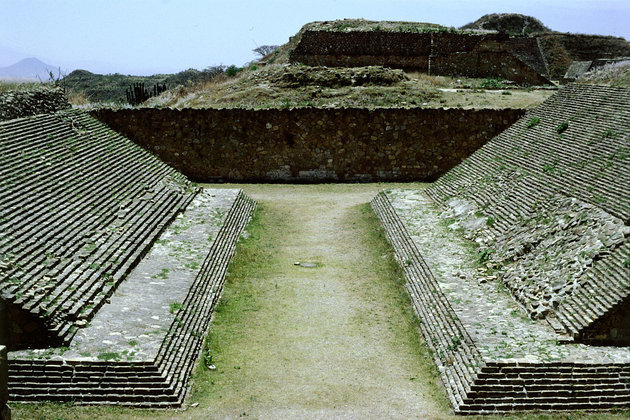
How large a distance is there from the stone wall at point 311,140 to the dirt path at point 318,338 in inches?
209

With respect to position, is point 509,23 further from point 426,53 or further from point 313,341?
point 313,341

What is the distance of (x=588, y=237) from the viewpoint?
9.86 meters

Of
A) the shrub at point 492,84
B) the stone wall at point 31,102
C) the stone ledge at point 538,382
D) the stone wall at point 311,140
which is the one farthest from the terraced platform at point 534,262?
the shrub at point 492,84

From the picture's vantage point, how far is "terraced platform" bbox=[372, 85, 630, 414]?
784 cm

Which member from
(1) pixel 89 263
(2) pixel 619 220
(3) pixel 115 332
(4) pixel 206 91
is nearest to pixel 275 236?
(1) pixel 89 263

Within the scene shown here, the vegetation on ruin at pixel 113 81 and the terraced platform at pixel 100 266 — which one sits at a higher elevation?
the vegetation on ruin at pixel 113 81

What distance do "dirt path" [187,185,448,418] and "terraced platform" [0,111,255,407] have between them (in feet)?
1.90

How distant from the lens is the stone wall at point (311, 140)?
20031 millimetres

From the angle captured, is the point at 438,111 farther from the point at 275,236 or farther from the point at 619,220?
the point at 619,220

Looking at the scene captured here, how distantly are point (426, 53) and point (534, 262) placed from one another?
23.8 m

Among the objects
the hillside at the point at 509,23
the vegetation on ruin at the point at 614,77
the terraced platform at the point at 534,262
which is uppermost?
the hillside at the point at 509,23

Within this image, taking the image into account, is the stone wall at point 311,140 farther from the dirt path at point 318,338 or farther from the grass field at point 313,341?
the dirt path at point 318,338

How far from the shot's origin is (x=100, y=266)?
33.1 ft

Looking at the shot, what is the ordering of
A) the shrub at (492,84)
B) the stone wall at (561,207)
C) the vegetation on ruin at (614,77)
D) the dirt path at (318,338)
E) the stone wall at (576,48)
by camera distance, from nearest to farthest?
the dirt path at (318,338)
the stone wall at (561,207)
the vegetation on ruin at (614,77)
the shrub at (492,84)
the stone wall at (576,48)
